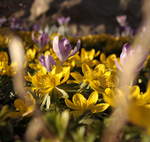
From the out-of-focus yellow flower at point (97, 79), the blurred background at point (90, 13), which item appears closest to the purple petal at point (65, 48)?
the out-of-focus yellow flower at point (97, 79)

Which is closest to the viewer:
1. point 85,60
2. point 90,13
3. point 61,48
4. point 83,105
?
point 83,105

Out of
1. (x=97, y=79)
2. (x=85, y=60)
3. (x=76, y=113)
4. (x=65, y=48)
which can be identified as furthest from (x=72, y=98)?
(x=85, y=60)

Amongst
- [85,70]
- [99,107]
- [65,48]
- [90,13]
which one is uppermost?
[90,13]

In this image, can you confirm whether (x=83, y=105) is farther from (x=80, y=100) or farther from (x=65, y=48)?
(x=65, y=48)

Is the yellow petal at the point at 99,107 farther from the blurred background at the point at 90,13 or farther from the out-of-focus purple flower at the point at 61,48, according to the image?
the blurred background at the point at 90,13

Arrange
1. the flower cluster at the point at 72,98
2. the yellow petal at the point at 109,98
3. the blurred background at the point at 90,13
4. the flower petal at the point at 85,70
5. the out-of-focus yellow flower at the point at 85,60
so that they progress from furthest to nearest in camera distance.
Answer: the blurred background at the point at 90,13, the out-of-focus yellow flower at the point at 85,60, the flower petal at the point at 85,70, the yellow petal at the point at 109,98, the flower cluster at the point at 72,98

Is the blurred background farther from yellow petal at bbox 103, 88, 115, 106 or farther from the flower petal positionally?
yellow petal at bbox 103, 88, 115, 106

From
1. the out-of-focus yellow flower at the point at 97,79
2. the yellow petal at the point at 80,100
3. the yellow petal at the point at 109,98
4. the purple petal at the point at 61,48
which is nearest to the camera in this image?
the yellow petal at the point at 109,98

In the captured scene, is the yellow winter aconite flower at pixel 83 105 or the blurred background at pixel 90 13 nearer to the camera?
the yellow winter aconite flower at pixel 83 105

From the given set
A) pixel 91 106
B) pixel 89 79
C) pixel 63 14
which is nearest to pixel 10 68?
pixel 89 79

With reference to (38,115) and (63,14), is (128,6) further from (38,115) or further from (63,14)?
(38,115)

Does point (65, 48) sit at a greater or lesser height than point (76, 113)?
greater
